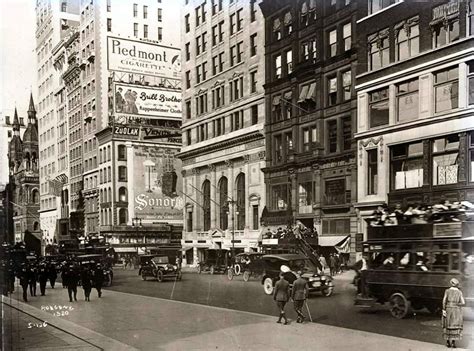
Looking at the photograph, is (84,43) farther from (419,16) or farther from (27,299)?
(419,16)

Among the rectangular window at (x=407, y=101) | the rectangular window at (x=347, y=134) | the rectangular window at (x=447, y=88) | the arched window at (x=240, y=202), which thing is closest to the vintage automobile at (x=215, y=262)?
the arched window at (x=240, y=202)

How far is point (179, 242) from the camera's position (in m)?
4.59

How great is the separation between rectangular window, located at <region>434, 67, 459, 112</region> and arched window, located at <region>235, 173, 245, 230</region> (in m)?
1.66

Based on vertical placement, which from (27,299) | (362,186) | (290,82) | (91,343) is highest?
(290,82)

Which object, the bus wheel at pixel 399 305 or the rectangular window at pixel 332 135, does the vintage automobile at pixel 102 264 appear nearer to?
the rectangular window at pixel 332 135

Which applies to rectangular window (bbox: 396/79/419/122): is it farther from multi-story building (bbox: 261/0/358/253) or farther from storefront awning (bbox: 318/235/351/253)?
storefront awning (bbox: 318/235/351/253)

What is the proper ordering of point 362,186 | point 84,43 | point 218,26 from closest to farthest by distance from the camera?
point 362,186, point 218,26, point 84,43

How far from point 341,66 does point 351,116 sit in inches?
15.2

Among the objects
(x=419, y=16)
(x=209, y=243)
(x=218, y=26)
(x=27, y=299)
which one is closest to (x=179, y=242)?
(x=209, y=243)

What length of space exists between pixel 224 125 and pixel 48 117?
5.96 feet

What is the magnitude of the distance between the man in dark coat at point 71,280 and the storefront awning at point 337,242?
2480 millimetres

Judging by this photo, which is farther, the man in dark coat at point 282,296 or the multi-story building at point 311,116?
the man in dark coat at point 282,296

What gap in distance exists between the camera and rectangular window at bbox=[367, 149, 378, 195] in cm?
367

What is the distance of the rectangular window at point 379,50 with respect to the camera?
12.2ft
